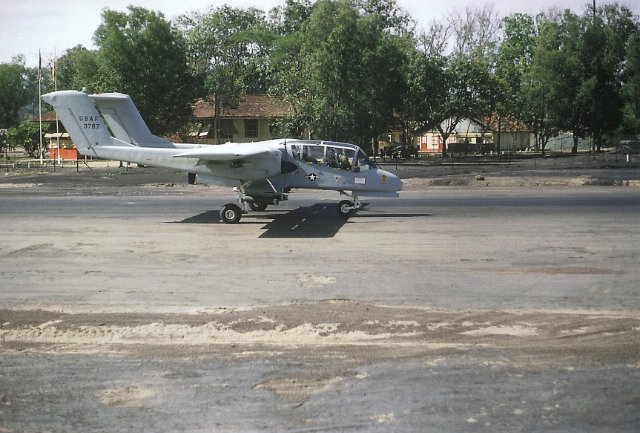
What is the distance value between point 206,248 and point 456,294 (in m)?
7.70

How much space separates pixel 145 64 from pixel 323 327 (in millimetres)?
53666

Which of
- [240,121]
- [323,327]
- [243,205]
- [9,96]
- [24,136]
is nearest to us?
[323,327]

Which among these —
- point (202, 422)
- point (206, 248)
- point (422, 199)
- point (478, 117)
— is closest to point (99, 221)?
point (206, 248)

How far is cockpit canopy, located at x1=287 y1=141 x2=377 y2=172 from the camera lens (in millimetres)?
24953

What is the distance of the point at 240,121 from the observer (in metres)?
84.5

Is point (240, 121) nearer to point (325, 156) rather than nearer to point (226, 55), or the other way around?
point (226, 55)

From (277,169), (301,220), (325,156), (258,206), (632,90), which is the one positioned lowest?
(301,220)

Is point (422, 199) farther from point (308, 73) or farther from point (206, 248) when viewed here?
point (308, 73)

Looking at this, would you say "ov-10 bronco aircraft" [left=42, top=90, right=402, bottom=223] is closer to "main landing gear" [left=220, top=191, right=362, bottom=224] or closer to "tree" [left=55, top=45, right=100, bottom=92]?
"main landing gear" [left=220, top=191, right=362, bottom=224]

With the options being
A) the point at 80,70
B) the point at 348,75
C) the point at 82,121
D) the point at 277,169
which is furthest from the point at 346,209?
the point at 80,70

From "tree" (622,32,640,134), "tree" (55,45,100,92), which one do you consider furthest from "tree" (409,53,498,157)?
"tree" (55,45,100,92)

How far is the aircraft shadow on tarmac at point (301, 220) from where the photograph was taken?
70.9ft

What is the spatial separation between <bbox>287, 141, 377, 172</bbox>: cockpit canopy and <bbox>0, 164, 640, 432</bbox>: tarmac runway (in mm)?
2699

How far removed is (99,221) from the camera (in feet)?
80.7
